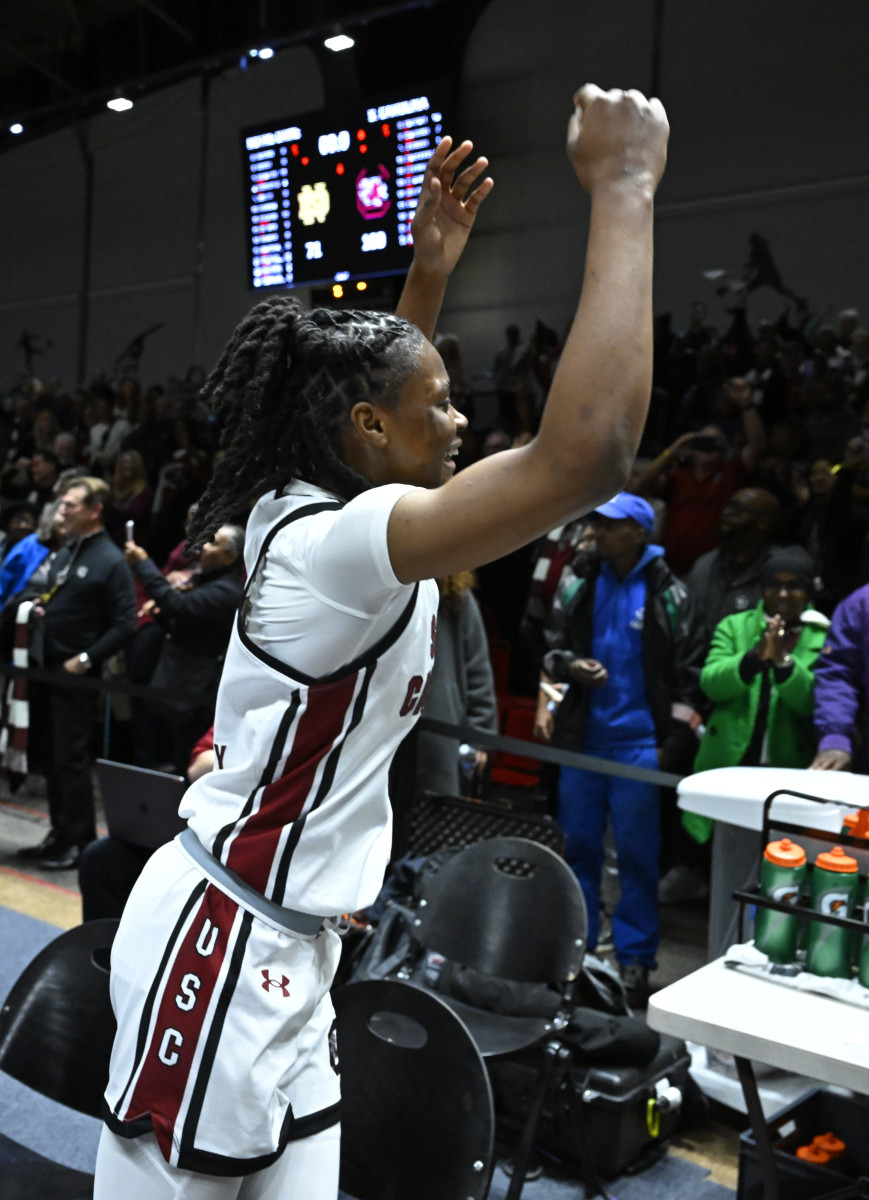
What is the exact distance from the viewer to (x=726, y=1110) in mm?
3107

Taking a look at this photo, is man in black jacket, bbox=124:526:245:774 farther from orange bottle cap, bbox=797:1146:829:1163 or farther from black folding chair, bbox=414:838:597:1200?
orange bottle cap, bbox=797:1146:829:1163

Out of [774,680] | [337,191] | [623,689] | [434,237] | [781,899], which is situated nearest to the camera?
[434,237]

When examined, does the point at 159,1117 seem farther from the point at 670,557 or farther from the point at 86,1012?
the point at 670,557

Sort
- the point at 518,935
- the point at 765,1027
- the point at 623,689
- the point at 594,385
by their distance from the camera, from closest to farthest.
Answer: the point at 594,385 < the point at 765,1027 < the point at 518,935 < the point at 623,689

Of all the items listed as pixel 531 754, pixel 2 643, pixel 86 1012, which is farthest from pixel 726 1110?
pixel 2 643

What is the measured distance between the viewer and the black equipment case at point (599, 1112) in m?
2.79

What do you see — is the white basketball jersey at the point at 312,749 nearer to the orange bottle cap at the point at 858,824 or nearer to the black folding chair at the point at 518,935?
the orange bottle cap at the point at 858,824

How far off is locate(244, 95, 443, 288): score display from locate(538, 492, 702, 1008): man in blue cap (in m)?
2.35

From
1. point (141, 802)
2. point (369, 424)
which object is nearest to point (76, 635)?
point (141, 802)

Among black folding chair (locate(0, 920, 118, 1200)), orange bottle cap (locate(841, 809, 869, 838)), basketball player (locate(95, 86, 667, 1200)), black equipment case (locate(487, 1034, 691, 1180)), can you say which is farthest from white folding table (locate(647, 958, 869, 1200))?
black folding chair (locate(0, 920, 118, 1200))

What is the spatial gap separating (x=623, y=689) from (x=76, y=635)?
259 cm

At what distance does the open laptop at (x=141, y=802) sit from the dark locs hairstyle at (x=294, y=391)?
175 centimetres

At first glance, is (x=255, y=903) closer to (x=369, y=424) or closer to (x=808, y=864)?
(x=369, y=424)

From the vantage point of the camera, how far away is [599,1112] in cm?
280
